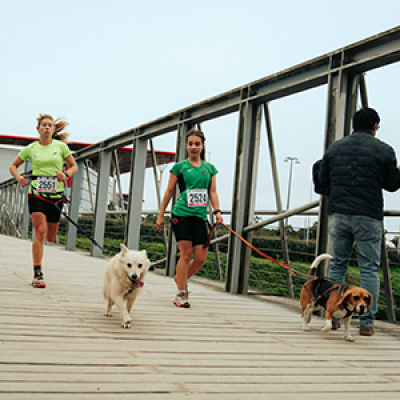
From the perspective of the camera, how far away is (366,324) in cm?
409

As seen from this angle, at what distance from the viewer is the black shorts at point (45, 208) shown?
532 cm

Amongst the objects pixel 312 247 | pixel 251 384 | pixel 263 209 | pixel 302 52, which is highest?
pixel 302 52

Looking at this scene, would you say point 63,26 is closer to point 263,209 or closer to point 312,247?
point 263,209

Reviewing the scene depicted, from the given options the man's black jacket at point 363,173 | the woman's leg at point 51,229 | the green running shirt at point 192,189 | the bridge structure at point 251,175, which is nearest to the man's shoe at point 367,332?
the bridge structure at point 251,175

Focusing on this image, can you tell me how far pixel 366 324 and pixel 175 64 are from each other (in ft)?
19.2

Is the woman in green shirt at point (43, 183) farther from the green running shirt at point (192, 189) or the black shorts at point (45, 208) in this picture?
the green running shirt at point (192, 189)

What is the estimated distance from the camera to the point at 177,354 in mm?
2973

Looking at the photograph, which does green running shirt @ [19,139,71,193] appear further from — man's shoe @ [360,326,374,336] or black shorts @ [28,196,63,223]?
man's shoe @ [360,326,374,336]

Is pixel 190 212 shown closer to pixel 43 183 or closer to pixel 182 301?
pixel 182 301

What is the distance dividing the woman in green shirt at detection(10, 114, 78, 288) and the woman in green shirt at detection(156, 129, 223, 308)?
1177mm

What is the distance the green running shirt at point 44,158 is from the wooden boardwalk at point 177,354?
1161 millimetres

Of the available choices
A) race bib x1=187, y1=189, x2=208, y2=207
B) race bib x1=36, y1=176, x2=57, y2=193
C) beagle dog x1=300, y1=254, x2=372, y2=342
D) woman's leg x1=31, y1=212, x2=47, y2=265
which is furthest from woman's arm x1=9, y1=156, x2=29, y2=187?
beagle dog x1=300, y1=254, x2=372, y2=342

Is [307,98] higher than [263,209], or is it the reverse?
[307,98]

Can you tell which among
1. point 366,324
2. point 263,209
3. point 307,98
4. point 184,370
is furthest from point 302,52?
point 184,370
